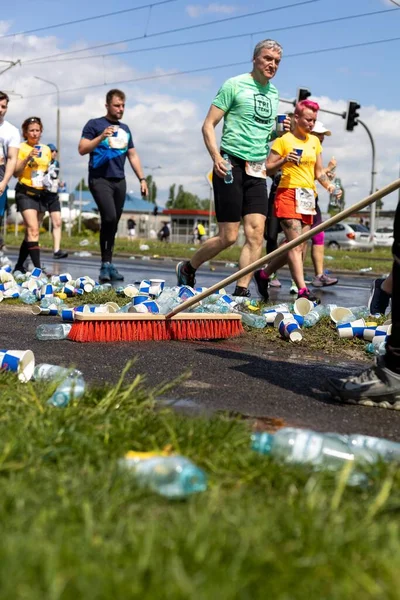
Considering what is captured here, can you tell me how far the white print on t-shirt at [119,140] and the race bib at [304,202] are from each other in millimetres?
2412

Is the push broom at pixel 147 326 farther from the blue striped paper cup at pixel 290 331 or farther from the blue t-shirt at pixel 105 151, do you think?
the blue t-shirt at pixel 105 151

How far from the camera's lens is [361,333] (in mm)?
5867

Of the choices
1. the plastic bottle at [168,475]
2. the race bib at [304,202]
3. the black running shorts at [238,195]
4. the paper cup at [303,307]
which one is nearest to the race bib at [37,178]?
the race bib at [304,202]

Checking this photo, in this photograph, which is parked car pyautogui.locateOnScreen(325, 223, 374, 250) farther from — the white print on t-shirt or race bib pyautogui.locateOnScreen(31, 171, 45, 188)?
the white print on t-shirt

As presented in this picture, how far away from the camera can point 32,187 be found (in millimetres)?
11578

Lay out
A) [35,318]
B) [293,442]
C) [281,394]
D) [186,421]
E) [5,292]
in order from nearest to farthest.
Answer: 1. [293,442]
2. [186,421]
3. [281,394]
4. [35,318]
5. [5,292]

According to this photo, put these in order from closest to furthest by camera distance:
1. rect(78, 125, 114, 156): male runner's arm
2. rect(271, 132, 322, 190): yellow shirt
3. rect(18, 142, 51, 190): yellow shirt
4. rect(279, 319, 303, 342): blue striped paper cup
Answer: rect(279, 319, 303, 342): blue striped paper cup < rect(271, 132, 322, 190): yellow shirt < rect(78, 125, 114, 156): male runner's arm < rect(18, 142, 51, 190): yellow shirt

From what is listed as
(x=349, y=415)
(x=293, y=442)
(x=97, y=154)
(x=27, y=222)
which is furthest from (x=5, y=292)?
(x=293, y=442)

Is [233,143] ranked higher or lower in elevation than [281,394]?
higher

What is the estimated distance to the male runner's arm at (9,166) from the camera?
31.4 feet

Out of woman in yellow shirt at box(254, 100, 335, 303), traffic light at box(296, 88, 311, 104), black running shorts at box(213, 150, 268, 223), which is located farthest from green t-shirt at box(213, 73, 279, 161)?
traffic light at box(296, 88, 311, 104)

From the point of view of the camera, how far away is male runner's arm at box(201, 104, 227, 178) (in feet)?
23.1

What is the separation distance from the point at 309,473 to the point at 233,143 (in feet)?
17.5

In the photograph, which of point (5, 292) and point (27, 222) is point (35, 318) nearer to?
point (5, 292)
